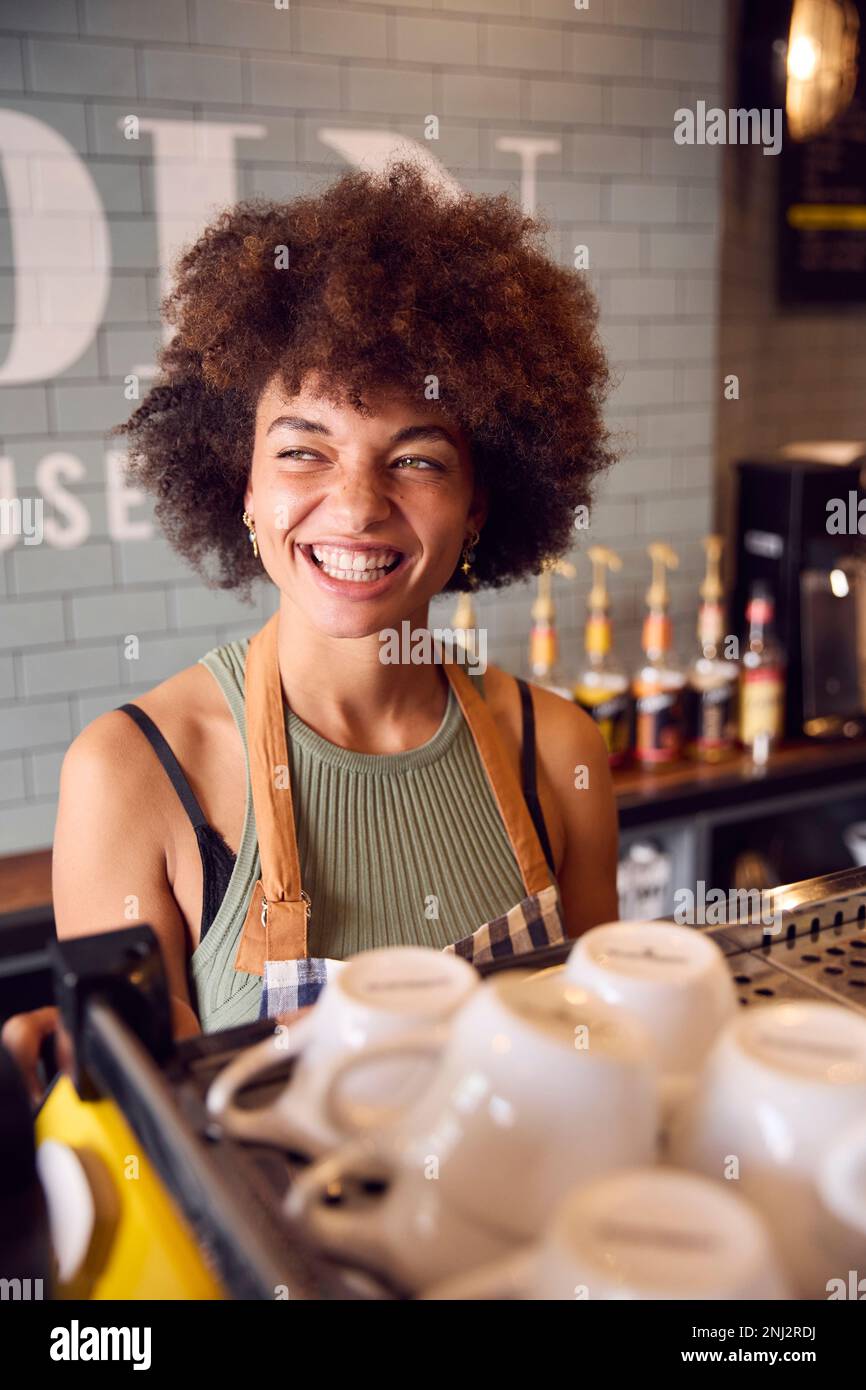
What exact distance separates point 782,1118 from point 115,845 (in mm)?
1039

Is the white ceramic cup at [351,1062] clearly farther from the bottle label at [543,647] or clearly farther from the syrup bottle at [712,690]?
the syrup bottle at [712,690]

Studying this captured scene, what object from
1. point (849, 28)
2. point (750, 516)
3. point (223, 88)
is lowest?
point (750, 516)

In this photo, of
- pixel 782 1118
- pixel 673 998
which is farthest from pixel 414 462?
pixel 782 1118

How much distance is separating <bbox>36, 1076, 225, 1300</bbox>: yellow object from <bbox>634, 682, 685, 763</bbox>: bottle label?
245 cm

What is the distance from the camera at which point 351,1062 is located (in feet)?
1.99

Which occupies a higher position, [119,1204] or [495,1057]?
[495,1057]

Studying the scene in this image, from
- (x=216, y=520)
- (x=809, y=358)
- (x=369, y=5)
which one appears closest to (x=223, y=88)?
(x=369, y=5)

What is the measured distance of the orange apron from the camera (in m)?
1.42

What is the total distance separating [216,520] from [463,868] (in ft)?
2.17

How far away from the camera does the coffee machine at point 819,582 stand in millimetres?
3176

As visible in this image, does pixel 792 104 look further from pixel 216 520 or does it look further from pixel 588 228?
pixel 216 520

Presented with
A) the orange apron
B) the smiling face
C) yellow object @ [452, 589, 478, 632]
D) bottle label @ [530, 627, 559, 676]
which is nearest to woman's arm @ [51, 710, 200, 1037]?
the orange apron

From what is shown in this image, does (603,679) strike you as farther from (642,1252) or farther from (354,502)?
(642,1252)

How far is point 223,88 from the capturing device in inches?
100
